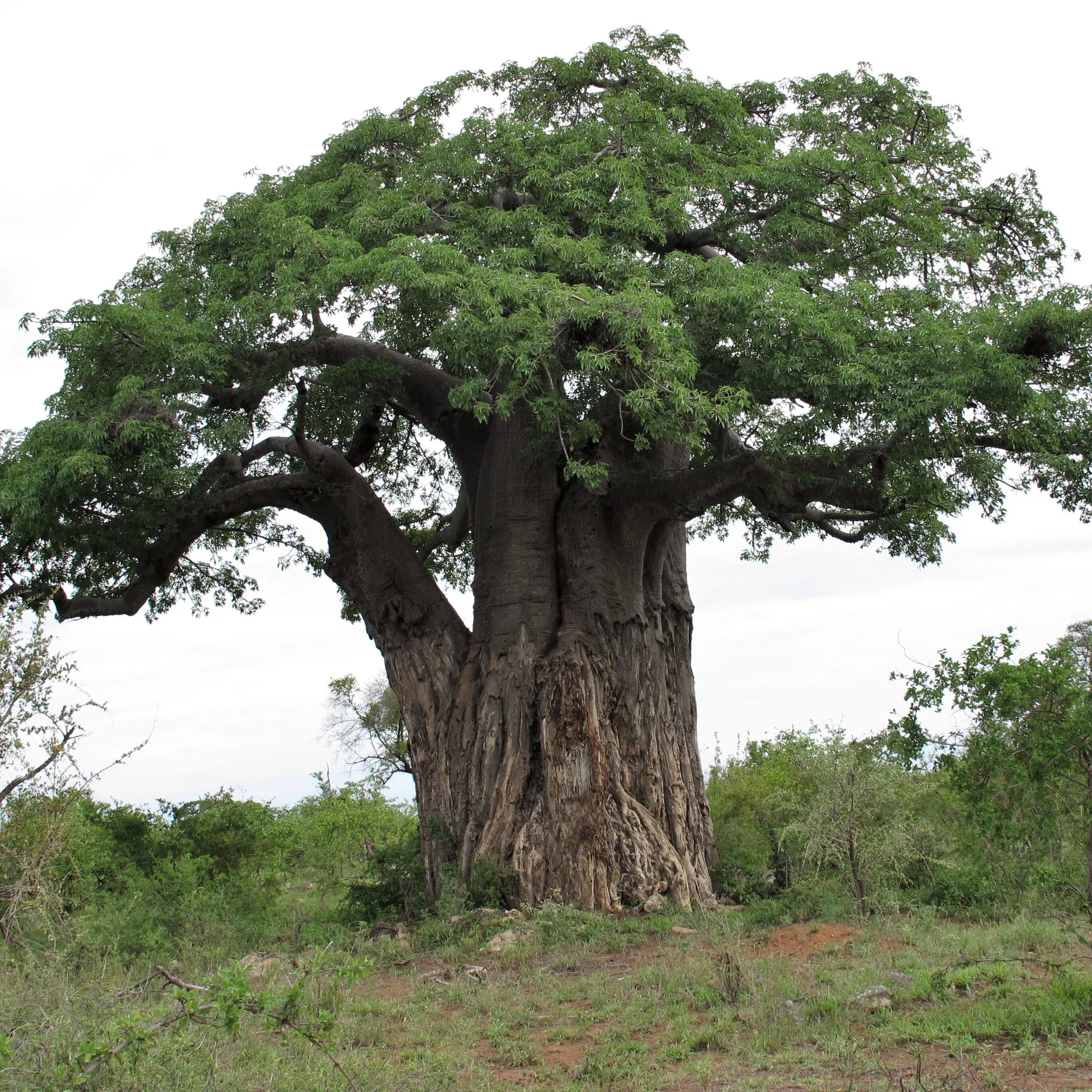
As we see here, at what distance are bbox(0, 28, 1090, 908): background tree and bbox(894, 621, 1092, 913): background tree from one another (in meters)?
2.78

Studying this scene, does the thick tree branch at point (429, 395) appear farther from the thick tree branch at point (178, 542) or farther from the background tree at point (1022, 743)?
the background tree at point (1022, 743)

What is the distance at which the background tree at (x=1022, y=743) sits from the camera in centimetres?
505

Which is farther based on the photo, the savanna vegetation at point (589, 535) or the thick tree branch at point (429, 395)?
the thick tree branch at point (429, 395)

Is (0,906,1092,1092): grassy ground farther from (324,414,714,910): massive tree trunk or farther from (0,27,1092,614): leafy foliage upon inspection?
(0,27,1092,614): leafy foliage

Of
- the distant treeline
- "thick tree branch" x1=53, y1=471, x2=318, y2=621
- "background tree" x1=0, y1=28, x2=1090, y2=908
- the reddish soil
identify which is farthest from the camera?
"thick tree branch" x1=53, y1=471, x2=318, y2=621

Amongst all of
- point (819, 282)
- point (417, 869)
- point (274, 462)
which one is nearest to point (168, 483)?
point (274, 462)

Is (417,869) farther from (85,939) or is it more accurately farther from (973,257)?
(973,257)

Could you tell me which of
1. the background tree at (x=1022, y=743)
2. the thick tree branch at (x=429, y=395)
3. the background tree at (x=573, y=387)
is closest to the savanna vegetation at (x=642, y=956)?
the background tree at (x=1022, y=743)

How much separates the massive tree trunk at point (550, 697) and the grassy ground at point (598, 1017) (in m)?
1.28

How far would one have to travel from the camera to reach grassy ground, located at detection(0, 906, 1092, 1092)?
164 inches

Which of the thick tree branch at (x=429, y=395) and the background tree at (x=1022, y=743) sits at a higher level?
the thick tree branch at (x=429, y=395)

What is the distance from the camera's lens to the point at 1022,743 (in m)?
5.13

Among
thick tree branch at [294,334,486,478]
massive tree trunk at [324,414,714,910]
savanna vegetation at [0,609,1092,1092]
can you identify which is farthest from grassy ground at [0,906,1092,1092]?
thick tree branch at [294,334,486,478]

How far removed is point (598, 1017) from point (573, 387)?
16.0 feet
